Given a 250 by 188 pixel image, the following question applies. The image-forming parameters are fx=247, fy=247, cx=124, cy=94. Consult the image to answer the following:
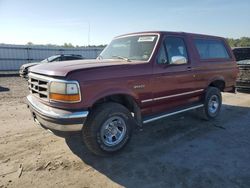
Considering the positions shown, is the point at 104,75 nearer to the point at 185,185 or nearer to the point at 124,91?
the point at 124,91

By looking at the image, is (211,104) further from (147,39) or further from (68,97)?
(68,97)

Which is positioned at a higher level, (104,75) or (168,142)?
(104,75)

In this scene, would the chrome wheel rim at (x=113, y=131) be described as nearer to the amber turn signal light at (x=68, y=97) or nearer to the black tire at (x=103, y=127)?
the black tire at (x=103, y=127)

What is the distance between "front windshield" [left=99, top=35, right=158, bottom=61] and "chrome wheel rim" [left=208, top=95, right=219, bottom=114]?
258 centimetres

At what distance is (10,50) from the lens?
21.8 metres

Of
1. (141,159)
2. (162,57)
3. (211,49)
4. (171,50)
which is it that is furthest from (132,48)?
(211,49)

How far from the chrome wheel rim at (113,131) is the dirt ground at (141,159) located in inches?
11.1

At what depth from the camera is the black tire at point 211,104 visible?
6363 mm

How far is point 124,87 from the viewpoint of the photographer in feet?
13.9

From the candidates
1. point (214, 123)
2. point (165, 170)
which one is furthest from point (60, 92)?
point (214, 123)

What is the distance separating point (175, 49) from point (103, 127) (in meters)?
2.48

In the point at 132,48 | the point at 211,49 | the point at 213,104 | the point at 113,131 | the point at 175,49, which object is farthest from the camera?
the point at 213,104

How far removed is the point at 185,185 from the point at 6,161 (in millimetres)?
2916

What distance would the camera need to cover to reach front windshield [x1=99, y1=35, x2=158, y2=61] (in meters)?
4.92
